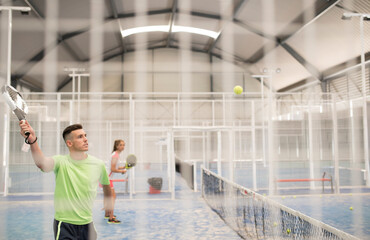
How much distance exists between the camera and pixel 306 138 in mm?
7867

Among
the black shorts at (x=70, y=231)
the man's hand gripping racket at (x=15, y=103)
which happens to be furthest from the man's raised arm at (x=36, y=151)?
the black shorts at (x=70, y=231)

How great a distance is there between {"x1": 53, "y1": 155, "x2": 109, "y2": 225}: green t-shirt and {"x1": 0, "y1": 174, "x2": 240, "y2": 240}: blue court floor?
2237 mm

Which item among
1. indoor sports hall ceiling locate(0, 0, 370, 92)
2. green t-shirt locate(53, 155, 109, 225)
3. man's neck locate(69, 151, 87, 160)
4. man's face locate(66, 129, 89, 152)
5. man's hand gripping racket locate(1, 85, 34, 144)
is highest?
indoor sports hall ceiling locate(0, 0, 370, 92)

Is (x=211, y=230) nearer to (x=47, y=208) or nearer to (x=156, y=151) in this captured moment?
(x=47, y=208)

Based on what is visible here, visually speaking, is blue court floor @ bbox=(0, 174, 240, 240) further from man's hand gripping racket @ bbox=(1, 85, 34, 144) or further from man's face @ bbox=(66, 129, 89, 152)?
man's hand gripping racket @ bbox=(1, 85, 34, 144)

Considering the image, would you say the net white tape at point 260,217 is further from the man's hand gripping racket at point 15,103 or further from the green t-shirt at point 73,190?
the man's hand gripping racket at point 15,103

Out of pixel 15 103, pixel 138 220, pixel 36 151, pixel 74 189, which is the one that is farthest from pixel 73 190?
pixel 138 220

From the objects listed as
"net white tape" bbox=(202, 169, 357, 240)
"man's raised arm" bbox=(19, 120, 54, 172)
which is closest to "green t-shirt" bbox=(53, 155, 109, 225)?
"man's raised arm" bbox=(19, 120, 54, 172)

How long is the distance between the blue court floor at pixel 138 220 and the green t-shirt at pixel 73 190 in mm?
2237

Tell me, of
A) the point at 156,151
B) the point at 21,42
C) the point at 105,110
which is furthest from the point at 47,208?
→ the point at 105,110

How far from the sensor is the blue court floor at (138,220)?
4145 mm

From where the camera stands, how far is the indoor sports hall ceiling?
3.59m

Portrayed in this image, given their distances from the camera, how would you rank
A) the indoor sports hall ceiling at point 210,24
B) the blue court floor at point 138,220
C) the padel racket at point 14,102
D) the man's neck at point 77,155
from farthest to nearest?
1. the blue court floor at point 138,220
2. the indoor sports hall ceiling at point 210,24
3. the man's neck at point 77,155
4. the padel racket at point 14,102

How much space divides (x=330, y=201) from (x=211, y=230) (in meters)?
2.93
